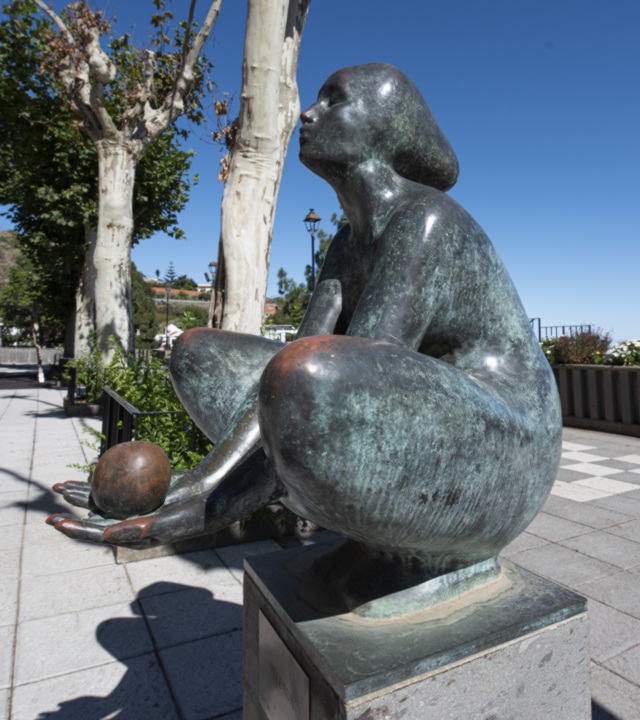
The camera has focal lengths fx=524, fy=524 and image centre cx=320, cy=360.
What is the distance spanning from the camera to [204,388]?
1.66 meters

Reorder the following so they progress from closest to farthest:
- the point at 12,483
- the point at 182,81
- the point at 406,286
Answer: the point at 406,286
the point at 12,483
the point at 182,81

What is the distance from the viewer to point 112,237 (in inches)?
378

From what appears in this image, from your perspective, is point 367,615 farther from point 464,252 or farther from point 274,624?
point 464,252

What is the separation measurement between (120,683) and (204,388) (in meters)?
1.65

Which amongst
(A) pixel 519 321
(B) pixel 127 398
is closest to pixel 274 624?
(A) pixel 519 321

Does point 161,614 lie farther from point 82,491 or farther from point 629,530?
point 629,530

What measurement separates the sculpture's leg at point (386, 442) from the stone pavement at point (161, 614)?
1620 mm

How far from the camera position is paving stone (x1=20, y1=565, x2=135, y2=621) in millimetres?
3082

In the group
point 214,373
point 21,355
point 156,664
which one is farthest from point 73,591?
point 21,355

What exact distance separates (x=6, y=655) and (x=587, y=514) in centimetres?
453

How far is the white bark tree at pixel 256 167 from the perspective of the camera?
4492mm

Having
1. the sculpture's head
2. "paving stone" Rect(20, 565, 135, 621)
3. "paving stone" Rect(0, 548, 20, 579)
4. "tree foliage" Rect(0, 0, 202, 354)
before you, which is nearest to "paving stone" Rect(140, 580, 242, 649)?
"paving stone" Rect(20, 565, 135, 621)

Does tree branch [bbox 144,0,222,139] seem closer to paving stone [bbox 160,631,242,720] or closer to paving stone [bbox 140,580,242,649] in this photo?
paving stone [bbox 140,580,242,649]

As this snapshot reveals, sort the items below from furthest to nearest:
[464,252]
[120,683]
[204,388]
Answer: [120,683]
[204,388]
[464,252]
